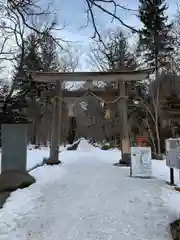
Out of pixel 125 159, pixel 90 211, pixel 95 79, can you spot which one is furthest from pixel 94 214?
pixel 95 79

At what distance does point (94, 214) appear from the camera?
19.5ft

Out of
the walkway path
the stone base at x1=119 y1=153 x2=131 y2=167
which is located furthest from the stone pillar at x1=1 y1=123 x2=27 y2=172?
the stone base at x1=119 y1=153 x2=131 y2=167

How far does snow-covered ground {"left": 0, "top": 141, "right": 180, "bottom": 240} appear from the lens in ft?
16.5

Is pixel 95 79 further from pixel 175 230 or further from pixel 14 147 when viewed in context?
pixel 175 230

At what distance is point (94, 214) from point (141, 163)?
4634 millimetres

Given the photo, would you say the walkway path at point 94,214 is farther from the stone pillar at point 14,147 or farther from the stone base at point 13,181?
the stone pillar at point 14,147

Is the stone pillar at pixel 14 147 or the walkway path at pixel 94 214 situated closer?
the walkway path at pixel 94 214

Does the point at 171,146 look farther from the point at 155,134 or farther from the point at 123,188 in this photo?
the point at 155,134

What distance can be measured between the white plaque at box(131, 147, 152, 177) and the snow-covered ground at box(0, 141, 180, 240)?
0.78 meters

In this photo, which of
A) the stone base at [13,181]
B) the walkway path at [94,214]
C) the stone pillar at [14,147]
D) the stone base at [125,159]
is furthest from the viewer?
the stone base at [125,159]

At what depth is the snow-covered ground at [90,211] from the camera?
502cm

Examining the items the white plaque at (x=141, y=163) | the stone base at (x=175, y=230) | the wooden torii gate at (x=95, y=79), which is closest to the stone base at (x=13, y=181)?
the white plaque at (x=141, y=163)

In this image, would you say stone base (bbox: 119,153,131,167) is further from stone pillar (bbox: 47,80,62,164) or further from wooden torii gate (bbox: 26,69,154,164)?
stone pillar (bbox: 47,80,62,164)

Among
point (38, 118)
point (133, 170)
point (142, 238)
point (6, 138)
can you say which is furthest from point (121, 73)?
point (38, 118)
